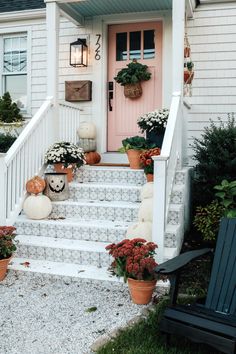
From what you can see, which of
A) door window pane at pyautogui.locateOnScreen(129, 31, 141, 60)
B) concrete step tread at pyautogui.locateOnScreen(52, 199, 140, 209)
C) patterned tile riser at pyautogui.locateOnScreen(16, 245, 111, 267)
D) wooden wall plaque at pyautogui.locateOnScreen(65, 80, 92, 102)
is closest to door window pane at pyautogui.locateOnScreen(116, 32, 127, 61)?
door window pane at pyautogui.locateOnScreen(129, 31, 141, 60)

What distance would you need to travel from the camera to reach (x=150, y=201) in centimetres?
418

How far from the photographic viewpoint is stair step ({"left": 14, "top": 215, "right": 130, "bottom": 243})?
4.30m

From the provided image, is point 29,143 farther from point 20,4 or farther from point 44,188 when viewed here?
point 20,4

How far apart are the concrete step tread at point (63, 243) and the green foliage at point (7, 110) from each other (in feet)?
9.32

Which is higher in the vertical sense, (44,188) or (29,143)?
(29,143)

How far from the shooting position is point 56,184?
492cm

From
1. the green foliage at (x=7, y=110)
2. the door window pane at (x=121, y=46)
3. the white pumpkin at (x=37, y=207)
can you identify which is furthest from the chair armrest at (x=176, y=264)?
the green foliage at (x=7, y=110)

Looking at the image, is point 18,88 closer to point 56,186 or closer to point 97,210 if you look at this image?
point 56,186

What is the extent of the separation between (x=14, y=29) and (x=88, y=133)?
98.7 inches

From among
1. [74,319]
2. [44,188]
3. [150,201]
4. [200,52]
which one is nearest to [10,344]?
[74,319]

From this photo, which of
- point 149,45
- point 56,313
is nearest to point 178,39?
point 149,45

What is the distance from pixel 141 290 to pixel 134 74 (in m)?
3.89

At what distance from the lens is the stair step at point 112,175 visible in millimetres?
5219

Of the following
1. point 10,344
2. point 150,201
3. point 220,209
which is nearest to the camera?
point 10,344
